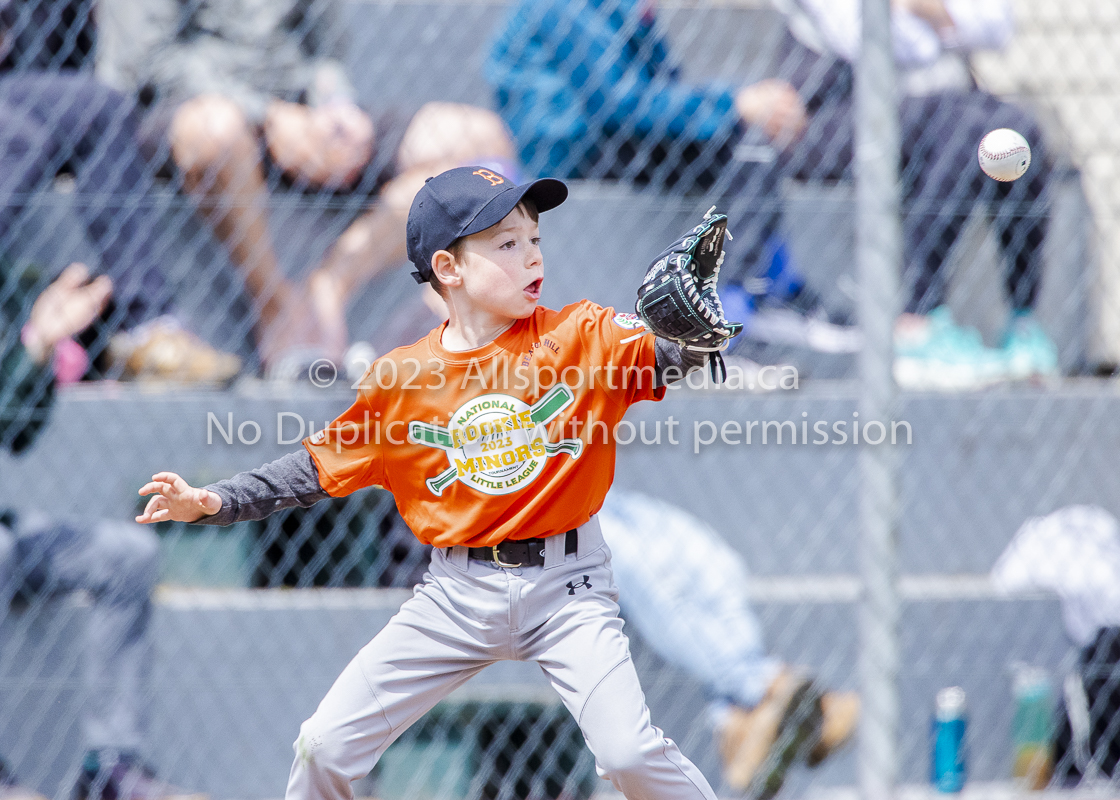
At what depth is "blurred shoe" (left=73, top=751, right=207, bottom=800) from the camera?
3047 millimetres

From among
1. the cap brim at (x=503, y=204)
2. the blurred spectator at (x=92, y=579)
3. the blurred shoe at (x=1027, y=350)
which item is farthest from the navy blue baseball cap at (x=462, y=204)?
the blurred shoe at (x=1027, y=350)

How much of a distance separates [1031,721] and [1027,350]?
129cm

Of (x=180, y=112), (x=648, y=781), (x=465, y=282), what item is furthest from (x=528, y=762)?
(x=180, y=112)

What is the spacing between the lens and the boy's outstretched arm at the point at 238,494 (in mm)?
1961

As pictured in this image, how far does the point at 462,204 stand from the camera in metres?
1.99

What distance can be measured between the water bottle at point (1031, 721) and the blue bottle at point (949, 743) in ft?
0.78

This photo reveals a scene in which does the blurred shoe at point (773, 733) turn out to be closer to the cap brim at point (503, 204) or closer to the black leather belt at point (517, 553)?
the black leather belt at point (517, 553)

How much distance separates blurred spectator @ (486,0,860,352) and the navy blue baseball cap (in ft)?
5.39

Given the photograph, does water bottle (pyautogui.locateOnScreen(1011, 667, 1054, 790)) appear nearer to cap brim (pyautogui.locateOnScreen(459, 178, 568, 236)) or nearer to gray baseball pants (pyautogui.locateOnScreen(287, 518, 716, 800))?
gray baseball pants (pyautogui.locateOnScreen(287, 518, 716, 800))

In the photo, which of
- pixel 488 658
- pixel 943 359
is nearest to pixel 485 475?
pixel 488 658

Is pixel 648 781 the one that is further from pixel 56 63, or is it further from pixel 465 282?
pixel 56 63

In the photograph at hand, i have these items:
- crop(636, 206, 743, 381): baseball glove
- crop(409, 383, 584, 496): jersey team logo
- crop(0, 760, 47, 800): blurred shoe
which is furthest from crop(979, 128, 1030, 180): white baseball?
crop(0, 760, 47, 800): blurred shoe

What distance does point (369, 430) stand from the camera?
6.87 ft

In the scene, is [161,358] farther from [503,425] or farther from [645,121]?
[503,425]
